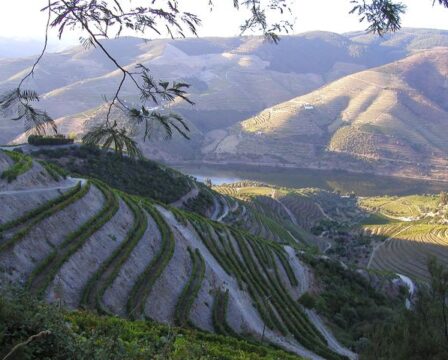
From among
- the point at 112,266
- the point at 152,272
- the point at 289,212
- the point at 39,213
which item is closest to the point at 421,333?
the point at 112,266

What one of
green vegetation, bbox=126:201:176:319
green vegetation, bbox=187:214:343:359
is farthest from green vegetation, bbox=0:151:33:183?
green vegetation, bbox=187:214:343:359

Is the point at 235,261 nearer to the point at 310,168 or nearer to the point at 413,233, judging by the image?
the point at 413,233

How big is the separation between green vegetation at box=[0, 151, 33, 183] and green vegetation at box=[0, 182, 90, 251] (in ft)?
6.84

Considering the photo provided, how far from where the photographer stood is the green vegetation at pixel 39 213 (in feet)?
63.1

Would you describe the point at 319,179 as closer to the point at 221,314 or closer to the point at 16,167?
the point at 221,314

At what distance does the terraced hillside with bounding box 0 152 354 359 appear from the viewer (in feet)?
63.6

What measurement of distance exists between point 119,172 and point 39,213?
33640mm

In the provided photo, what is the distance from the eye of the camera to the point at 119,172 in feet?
182

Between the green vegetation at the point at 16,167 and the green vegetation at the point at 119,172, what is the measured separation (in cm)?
2187

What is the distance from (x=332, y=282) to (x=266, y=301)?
11.0 m

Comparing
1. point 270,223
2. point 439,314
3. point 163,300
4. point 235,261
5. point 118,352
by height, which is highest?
point 118,352

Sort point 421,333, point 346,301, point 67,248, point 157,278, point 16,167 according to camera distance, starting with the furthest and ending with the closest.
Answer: point 346,301 → point 16,167 → point 157,278 → point 67,248 → point 421,333

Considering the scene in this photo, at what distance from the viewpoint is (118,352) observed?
24.9ft

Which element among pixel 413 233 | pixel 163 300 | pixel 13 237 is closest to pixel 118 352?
pixel 13 237
